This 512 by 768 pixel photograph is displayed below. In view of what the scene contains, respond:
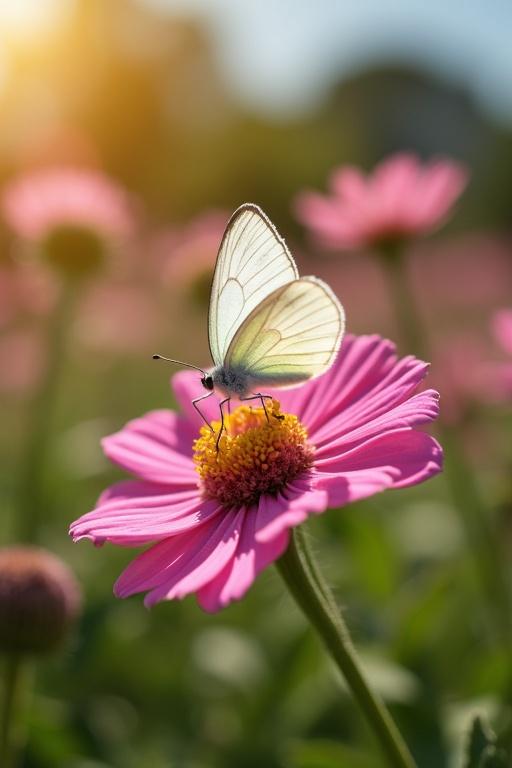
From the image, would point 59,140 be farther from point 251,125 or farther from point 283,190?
point 251,125

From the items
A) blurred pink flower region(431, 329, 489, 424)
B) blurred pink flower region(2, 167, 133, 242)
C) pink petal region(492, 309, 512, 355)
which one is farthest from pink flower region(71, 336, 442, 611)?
blurred pink flower region(2, 167, 133, 242)

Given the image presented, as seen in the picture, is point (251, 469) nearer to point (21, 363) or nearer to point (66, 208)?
point (66, 208)

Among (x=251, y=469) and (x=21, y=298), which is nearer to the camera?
(x=251, y=469)

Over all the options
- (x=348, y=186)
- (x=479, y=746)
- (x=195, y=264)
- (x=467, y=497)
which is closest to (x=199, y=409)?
(x=479, y=746)

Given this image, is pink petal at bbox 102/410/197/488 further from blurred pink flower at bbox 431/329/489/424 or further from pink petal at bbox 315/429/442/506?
blurred pink flower at bbox 431/329/489/424

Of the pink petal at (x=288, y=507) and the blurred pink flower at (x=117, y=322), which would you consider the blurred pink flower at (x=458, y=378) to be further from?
the blurred pink flower at (x=117, y=322)
